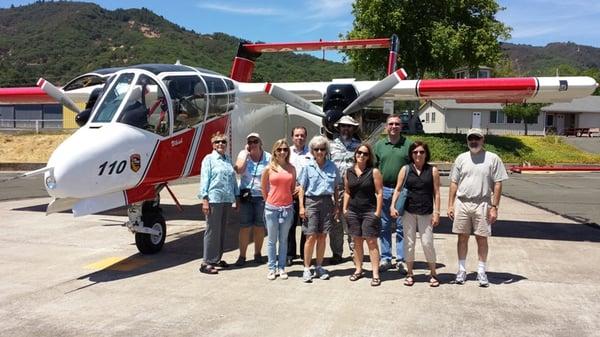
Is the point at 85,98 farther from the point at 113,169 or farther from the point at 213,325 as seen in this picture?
the point at 213,325

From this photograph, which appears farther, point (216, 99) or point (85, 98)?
point (85, 98)

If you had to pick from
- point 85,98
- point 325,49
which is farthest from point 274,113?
point 85,98

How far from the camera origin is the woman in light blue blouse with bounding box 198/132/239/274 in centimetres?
703

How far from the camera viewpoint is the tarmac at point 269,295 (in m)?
5.03

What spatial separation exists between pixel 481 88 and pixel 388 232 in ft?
15.1

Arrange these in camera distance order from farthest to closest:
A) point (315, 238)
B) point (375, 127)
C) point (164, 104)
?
point (375, 127)
point (164, 104)
point (315, 238)

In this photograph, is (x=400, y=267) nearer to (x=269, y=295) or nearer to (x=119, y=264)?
(x=269, y=295)

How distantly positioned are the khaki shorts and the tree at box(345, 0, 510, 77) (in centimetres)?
2474

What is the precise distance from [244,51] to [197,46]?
10896 centimetres

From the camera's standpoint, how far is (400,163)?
7.05m

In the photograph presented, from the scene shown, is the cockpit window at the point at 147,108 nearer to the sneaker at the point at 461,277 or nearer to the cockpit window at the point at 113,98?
the cockpit window at the point at 113,98

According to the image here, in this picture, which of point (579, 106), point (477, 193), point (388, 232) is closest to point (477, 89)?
point (388, 232)

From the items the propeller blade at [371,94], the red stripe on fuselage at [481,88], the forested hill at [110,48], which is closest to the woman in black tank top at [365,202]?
the propeller blade at [371,94]

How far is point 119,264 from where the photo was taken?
24.9ft
